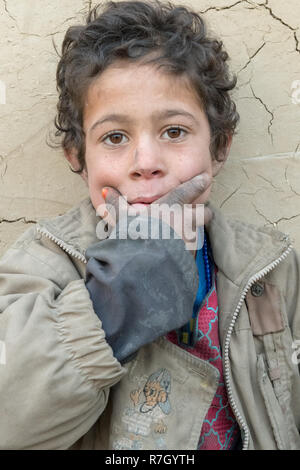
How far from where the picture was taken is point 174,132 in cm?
176

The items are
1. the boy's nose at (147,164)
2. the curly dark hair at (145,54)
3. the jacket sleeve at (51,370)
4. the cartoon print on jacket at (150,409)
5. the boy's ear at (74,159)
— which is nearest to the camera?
the jacket sleeve at (51,370)

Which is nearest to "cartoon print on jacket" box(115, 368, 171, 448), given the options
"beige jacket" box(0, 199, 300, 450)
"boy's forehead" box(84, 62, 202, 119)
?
"beige jacket" box(0, 199, 300, 450)

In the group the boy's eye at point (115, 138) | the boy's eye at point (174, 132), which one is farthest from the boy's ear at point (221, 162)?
the boy's eye at point (115, 138)

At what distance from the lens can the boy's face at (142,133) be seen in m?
1.69

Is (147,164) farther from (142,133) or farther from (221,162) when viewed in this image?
(221,162)

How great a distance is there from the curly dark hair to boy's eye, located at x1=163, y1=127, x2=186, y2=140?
0.16m

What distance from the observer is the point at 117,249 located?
1448 millimetres

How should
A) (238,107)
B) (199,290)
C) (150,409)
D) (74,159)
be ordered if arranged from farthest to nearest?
(238,107)
(74,159)
(199,290)
(150,409)

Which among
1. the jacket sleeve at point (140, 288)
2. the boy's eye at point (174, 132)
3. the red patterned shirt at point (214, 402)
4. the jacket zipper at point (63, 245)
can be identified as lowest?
the red patterned shirt at point (214, 402)

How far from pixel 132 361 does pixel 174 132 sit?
0.70 meters

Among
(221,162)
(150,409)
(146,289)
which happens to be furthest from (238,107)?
(150,409)

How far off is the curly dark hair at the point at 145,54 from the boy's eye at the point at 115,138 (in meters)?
0.16

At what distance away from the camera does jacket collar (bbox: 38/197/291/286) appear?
1.76 metres

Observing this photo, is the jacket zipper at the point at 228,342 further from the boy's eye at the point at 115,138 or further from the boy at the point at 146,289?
the boy's eye at the point at 115,138
